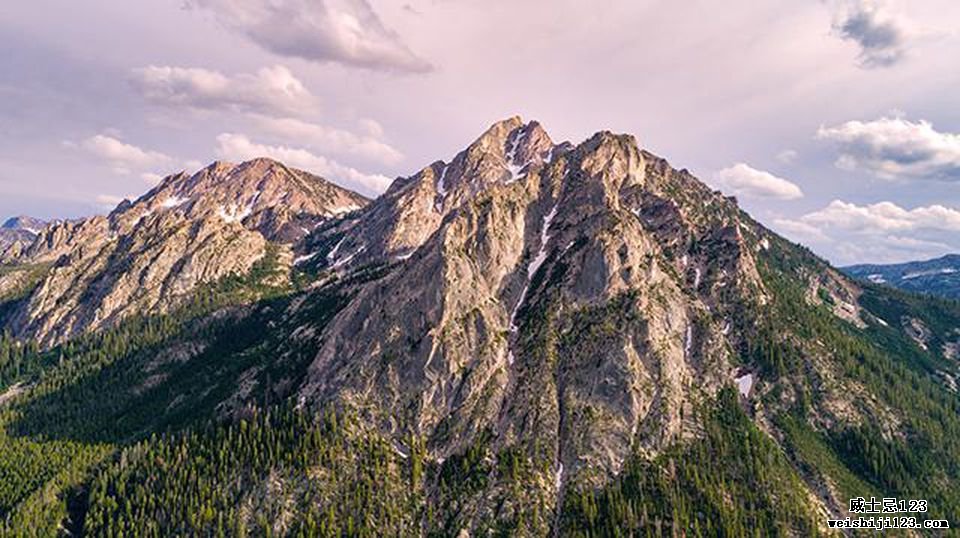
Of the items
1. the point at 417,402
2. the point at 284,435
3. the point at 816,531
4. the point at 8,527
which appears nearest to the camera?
the point at 816,531

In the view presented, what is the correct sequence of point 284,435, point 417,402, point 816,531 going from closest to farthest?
1. point 816,531
2. point 284,435
3. point 417,402

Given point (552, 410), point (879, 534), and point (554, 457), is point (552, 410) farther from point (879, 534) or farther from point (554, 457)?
point (879, 534)

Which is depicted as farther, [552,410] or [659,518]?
[552,410]

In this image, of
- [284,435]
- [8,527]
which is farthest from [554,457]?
[8,527]

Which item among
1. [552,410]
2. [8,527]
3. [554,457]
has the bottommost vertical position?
[8,527]

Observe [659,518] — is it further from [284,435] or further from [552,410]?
[284,435]

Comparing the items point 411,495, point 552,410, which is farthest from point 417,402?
point 552,410

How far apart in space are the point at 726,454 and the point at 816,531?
101 ft

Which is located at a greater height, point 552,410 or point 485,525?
point 552,410

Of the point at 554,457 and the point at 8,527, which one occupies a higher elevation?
the point at 554,457

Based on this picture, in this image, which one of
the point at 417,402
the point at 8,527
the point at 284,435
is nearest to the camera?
the point at 8,527

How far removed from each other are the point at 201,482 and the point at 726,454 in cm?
16623

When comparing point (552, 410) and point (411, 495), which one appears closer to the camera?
point (411, 495)

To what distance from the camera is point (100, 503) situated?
177 m
